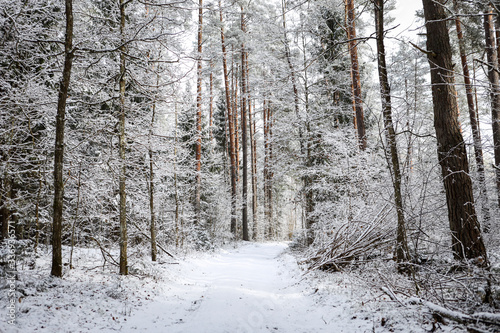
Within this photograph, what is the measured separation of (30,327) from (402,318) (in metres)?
4.74

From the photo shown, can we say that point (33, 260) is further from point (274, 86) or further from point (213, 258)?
point (274, 86)

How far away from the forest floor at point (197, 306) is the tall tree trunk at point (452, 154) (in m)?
1.84

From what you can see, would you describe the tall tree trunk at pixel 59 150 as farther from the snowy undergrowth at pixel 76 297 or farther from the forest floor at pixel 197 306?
the forest floor at pixel 197 306

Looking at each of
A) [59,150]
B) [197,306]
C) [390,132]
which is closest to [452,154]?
[390,132]

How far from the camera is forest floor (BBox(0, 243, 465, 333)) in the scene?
3.69 meters

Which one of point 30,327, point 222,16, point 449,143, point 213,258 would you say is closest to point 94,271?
point 30,327

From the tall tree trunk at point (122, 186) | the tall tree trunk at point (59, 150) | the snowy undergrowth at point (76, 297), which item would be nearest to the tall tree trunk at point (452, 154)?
the snowy undergrowth at point (76, 297)

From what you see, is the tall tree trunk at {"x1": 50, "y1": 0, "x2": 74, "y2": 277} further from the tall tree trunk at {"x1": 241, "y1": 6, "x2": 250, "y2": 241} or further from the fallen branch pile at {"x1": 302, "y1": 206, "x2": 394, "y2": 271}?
the tall tree trunk at {"x1": 241, "y1": 6, "x2": 250, "y2": 241}

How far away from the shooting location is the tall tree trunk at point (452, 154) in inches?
185

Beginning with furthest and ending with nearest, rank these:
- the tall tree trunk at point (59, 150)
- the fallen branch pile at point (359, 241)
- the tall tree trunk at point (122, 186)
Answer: the tall tree trunk at point (122, 186), the fallen branch pile at point (359, 241), the tall tree trunk at point (59, 150)

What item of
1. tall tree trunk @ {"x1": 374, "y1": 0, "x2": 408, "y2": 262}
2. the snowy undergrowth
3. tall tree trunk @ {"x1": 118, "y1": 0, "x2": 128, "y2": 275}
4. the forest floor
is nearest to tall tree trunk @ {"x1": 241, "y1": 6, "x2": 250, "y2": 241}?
tall tree trunk @ {"x1": 118, "y1": 0, "x2": 128, "y2": 275}

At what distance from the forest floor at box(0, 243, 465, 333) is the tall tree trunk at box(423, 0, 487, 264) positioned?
1835 mm

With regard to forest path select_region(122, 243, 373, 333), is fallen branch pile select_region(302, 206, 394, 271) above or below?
above

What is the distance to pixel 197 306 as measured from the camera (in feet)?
16.8
